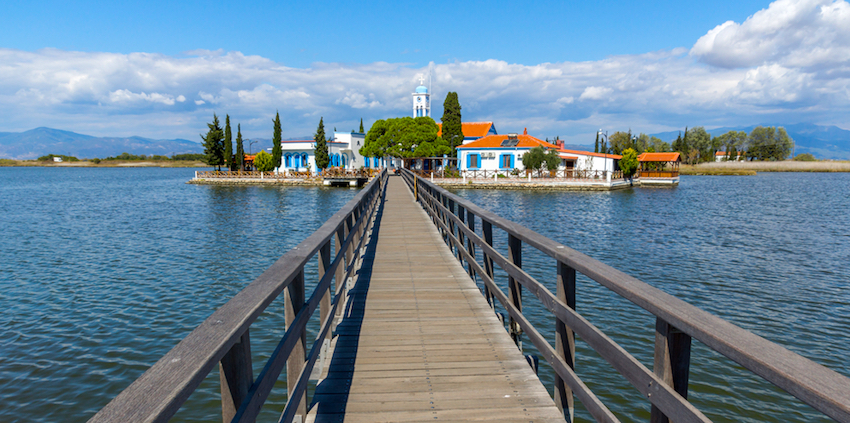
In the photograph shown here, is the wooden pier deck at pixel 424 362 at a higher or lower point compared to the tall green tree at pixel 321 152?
lower

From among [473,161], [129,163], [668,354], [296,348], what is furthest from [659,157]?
[129,163]

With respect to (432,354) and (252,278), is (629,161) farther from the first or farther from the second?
(432,354)

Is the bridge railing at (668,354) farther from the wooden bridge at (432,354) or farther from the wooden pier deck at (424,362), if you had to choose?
the wooden pier deck at (424,362)

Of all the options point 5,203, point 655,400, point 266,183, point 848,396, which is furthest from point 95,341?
point 266,183

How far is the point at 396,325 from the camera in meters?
5.07

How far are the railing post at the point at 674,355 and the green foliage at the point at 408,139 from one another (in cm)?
5842

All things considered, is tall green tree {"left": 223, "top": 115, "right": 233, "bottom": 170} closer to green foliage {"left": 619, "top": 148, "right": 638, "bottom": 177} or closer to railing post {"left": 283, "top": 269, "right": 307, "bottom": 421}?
green foliage {"left": 619, "top": 148, "right": 638, "bottom": 177}

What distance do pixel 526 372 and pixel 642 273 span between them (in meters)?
12.2

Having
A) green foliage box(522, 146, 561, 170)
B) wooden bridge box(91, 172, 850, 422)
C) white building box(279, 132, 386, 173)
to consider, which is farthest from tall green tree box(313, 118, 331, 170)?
wooden bridge box(91, 172, 850, 422)

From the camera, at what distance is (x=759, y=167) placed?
107625 mm

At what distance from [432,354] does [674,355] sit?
2549 millimetres

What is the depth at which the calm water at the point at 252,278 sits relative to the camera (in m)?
7.49

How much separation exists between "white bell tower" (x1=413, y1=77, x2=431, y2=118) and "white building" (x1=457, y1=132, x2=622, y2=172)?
29569mm

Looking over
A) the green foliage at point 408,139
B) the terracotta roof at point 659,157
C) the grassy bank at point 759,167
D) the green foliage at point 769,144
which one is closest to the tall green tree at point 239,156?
the green foliage at point 408,139
